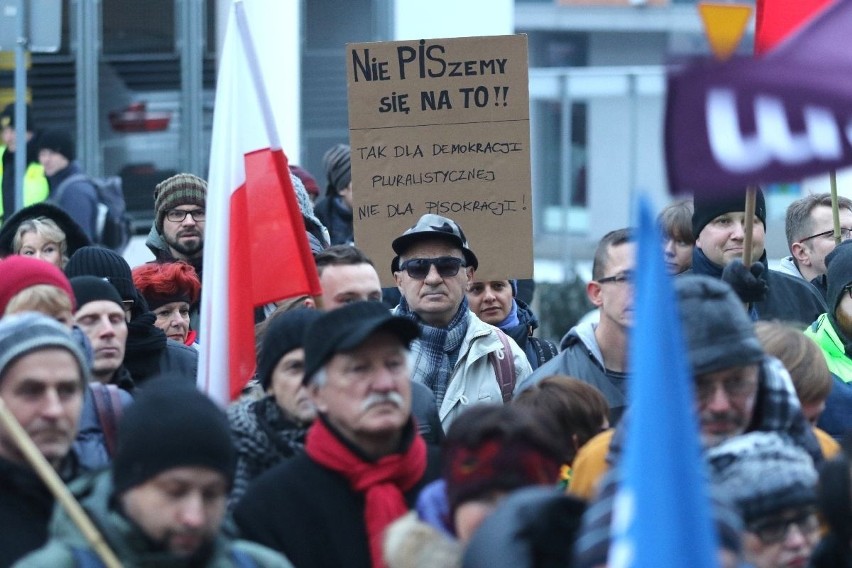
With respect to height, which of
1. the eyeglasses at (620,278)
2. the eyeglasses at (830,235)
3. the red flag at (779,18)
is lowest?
the eyeglasses at (620,278)

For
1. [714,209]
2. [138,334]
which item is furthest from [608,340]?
[138,334]

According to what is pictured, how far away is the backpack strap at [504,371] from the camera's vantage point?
22.3 feet

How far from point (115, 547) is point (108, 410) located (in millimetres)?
1327

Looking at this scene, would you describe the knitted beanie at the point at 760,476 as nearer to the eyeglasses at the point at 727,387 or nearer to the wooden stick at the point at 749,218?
the eyeglasses at the point at 727,387

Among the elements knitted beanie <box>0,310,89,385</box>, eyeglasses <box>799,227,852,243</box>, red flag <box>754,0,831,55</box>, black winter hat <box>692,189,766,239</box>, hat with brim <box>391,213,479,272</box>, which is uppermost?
red flag <box>754,0,831,55</box>

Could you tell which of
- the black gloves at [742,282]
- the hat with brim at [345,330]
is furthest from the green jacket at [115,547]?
the black gloves at [742,282]

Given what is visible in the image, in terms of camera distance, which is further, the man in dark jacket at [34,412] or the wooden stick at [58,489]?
the man in dark jacket at [34,412]

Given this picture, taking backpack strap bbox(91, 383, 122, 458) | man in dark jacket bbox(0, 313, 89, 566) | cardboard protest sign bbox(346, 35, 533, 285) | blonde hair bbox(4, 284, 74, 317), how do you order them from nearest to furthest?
man in dark jacket bbox(0, 313, 89, 566), backpack strap bbox(91, 383, 122, 458), blonde hair bbox(4, 284, 74, 317), cardboard protest sign bbox(346, 35, 533, 285)

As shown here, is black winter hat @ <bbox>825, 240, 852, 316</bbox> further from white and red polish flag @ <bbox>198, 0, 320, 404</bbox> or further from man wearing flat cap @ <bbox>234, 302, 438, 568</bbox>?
man wearing flat cap @ <bbox>234, 302, 438, 568</bbox>

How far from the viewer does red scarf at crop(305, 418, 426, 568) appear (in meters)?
4.54

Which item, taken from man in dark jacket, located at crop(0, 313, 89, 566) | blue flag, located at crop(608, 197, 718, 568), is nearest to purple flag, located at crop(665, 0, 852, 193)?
blue flag, located at crop(608, 197, 718, 568)

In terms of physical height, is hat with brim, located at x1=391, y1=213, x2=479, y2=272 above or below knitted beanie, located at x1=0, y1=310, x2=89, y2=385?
above

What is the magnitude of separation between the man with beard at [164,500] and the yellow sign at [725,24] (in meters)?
1.54

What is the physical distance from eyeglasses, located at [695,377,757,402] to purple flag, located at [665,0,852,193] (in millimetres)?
622
